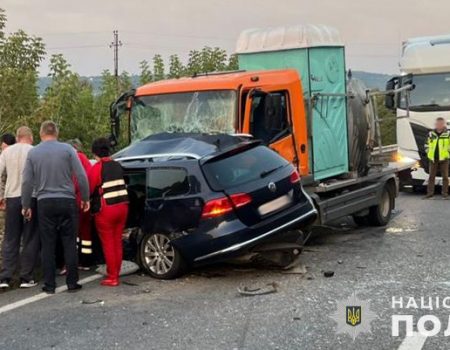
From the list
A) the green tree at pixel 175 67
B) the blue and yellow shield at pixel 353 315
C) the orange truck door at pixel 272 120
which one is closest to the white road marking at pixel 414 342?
the blue and yellow shield at pixel 353 315

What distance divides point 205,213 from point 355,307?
1784 mm

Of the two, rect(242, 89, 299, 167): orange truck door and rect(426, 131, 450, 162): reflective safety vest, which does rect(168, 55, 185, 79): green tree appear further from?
rect(242, 89, 299, 167): orange truck door

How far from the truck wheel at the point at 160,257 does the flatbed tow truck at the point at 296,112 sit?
5.68 feet

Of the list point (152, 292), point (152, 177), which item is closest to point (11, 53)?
point (152, 177)

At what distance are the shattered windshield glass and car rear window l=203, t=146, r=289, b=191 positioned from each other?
2.97 ft

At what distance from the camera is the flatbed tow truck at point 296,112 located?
8.02 meters

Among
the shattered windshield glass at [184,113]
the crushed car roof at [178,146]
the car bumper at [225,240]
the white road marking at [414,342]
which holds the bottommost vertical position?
the white road marking at [414,342]

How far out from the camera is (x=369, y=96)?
11398 millimetres

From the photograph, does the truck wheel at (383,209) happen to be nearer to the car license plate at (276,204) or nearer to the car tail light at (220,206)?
the car license plate at (276,204)

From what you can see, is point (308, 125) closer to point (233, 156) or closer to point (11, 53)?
point (233, 156)

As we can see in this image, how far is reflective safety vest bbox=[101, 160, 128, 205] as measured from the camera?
260 inches

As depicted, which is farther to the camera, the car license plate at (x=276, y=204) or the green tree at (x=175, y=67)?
the green tree at (x=175, y=67)

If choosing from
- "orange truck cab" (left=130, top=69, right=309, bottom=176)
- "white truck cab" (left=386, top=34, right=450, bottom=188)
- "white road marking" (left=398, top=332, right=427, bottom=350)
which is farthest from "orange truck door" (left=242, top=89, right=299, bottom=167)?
"white truck cab" (left=386, top=34, right=450, bottom=188)

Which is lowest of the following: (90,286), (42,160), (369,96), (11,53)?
(90,286)
